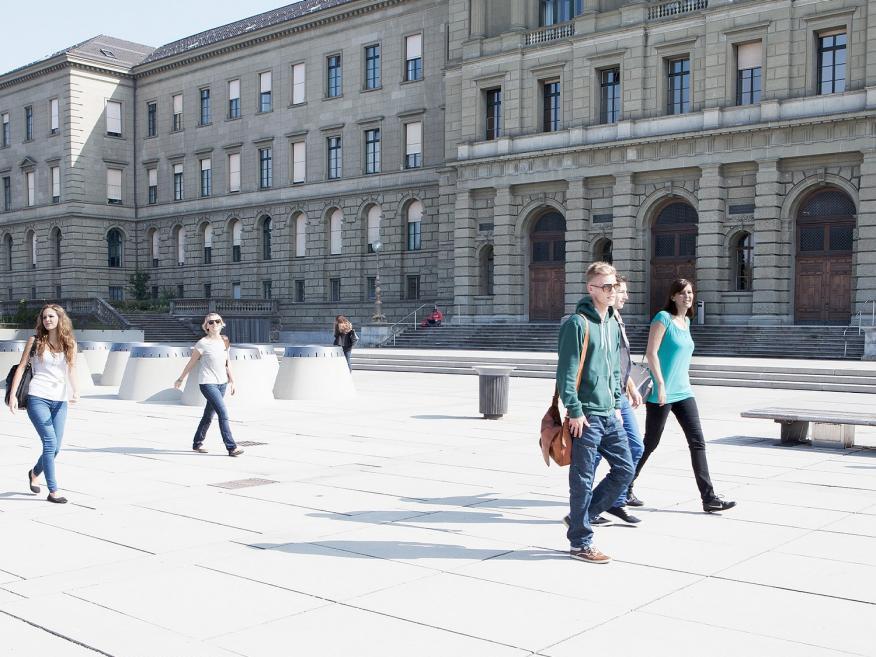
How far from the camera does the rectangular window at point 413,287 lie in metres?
49.8

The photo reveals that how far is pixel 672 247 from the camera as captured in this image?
131 feet

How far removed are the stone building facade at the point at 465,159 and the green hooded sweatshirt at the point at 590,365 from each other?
30094 millimetres

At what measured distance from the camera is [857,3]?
34625 mm

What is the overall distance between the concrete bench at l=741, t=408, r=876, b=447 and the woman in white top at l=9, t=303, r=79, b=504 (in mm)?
9019

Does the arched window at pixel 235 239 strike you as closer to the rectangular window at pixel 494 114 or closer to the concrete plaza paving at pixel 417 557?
the rectangular window at pixel 494 114

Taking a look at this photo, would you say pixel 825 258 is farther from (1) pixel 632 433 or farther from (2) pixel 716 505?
(1) pixel 632 433

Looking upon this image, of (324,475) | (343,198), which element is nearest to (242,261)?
(343,198)

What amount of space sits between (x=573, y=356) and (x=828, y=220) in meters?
32.2

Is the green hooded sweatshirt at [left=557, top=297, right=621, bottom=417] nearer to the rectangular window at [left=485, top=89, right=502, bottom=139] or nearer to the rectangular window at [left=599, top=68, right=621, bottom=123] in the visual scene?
the rectangular window at [left=599, top=68, right=621, bottom=123]

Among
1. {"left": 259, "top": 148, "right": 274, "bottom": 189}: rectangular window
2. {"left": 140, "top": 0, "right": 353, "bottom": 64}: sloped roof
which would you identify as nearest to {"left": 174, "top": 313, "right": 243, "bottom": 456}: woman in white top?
{"left": 140, "top": 0, "right": 353, "bottom": 64}: sloped roof

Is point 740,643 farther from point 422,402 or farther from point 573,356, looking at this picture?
point 422,402

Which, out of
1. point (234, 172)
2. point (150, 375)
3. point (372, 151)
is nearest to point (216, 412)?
point (150, 375)

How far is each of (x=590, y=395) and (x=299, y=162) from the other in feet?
162

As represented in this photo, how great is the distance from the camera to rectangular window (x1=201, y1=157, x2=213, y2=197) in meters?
59.8
